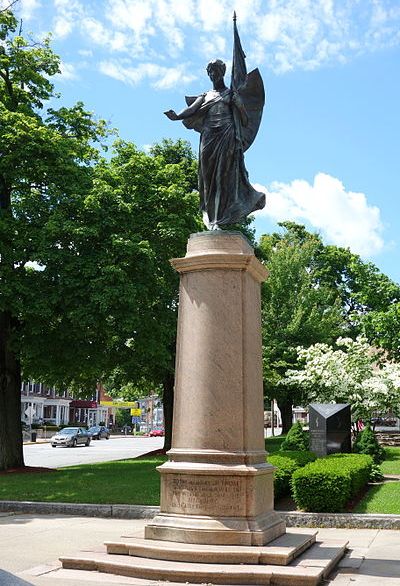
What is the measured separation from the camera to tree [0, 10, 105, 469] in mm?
20453

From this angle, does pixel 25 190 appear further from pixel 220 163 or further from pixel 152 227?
pixel 220 163

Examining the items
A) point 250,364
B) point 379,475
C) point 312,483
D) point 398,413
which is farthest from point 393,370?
point 250,364

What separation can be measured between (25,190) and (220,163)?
14628 mm

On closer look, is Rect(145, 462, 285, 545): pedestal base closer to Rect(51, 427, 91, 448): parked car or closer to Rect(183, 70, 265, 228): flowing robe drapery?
Rect(183, 70, 265, 228): flowing robe drapery

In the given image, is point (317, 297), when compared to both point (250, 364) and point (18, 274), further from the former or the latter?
point (250, 364)

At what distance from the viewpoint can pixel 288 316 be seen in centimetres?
4600

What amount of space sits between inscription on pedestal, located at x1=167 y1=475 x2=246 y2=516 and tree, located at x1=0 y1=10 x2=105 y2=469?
476 inches

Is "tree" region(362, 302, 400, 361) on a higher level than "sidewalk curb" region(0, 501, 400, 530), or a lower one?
higher

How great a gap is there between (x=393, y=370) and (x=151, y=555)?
25.7 metres

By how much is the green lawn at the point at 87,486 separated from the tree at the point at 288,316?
20709 millimetres

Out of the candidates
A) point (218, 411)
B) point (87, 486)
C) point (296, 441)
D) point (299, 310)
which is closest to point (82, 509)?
point (87, 486)

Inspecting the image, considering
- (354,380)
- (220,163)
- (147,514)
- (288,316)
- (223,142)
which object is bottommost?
(147,514)

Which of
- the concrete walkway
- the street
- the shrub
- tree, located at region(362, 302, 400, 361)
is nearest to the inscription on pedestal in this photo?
the concrete walkway

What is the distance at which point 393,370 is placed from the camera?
105 feet
